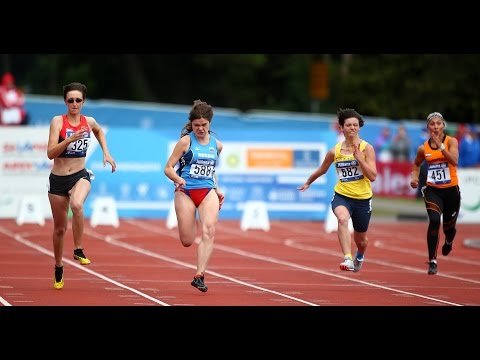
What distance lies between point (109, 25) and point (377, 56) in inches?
1446

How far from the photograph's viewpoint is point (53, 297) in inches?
553

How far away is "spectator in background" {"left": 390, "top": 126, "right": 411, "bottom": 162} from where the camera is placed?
35.6m

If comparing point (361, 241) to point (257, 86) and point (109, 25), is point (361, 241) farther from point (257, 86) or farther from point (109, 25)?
point (257, 86)

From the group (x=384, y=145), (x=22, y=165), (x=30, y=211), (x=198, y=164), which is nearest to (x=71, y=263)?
(x=198, y=164)

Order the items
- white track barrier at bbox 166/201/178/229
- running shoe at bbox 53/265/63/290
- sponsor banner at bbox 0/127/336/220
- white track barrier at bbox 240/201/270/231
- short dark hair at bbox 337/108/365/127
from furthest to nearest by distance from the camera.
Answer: sponsor banner at bbox 0/127/336/220
white track barrier at bbox 240/201/270/231
white track barrier at bbox 166/201/178/229
short dark hair at bbox 337/108/365/127
running shoe at bbox 53/265/63/290

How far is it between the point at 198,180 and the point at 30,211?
1291cm

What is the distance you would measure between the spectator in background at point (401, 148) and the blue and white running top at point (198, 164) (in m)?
21.7

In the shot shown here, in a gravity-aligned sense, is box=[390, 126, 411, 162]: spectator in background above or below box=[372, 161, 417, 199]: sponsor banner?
above

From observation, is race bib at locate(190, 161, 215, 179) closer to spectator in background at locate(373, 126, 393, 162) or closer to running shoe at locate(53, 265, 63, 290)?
running shoe at locate(53, 265, 63, 290)

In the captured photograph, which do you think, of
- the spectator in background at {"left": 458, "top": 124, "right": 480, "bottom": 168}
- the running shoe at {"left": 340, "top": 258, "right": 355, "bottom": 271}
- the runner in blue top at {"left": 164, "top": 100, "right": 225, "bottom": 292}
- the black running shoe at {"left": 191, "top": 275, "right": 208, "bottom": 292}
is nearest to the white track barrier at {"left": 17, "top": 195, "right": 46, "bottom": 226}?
the running shoe at {"left": 340, "top": 258, "right": 355, "bottom": 271}

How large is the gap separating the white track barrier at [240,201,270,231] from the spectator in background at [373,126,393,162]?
993 cm

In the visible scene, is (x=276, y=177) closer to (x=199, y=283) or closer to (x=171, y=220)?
(x=171, y=220)

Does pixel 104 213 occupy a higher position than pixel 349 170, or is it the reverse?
pixel 349 170

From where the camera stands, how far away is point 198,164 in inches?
561
